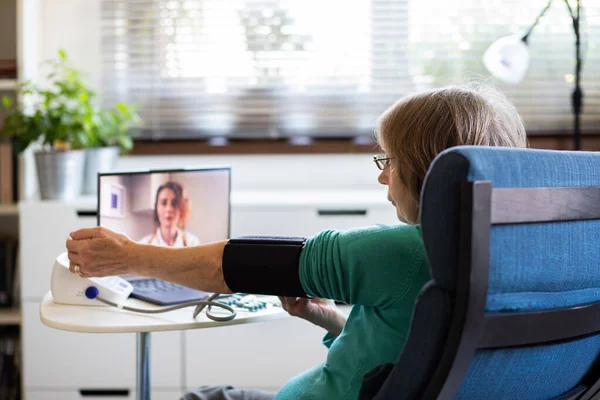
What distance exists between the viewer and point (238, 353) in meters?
2.74

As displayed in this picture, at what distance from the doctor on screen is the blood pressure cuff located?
0.65 metres

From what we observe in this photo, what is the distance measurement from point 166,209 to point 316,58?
4.69 ft

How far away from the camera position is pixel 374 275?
3.76 feet

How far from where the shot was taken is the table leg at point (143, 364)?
177 cm

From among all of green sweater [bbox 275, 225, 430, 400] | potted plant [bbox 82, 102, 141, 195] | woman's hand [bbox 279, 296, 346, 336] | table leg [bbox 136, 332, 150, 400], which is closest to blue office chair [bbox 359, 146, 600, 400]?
green sweater [bbox 275, 225, 430, 400]

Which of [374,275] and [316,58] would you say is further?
[316,58]

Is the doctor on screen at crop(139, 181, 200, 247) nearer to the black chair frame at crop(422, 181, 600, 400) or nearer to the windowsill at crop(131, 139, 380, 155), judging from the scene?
the black chair frame at crop(422, 181, 600, 400)

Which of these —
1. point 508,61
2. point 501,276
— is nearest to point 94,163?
point 508,61

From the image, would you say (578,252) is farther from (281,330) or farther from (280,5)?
(280,5)

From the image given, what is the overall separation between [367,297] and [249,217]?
1556mm

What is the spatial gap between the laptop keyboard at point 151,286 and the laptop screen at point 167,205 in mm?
99

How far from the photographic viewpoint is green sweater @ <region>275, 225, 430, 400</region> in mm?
1144

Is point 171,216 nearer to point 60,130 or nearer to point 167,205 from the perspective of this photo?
point 167,205

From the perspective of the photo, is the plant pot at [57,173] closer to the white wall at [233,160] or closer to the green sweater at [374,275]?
the white wall at [233,160]
